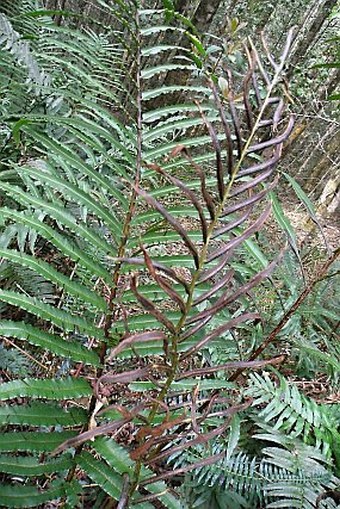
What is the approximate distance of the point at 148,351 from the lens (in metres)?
1.03

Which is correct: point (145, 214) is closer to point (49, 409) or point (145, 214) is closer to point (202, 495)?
point (49, 409)

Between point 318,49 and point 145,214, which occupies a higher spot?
point 318,49

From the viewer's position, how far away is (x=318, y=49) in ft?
34.2

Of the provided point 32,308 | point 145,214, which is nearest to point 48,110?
point 145,214

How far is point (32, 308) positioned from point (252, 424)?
52.0 inches

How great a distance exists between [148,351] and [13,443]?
31 cm

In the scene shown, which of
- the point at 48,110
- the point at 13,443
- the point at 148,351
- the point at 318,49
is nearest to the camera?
the point at 13,443

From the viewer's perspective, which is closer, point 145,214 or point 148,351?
point 148,351

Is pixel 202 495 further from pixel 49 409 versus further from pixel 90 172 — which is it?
pixel 90 172

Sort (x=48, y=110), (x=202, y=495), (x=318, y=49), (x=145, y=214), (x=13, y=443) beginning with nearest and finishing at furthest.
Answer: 1. (x=13, y=443)
2. (x=145, y=214)
3. (x=202, y=495)
4. (x=48, y=110)
5. (x=318, y=49)

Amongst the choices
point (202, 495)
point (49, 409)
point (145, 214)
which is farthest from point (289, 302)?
point (49, 409)

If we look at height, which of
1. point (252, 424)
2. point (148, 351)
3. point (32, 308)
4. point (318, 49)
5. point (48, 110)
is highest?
point (318, 49)

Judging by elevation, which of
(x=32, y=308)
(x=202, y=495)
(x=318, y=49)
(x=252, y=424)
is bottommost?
(x=202, y=495)

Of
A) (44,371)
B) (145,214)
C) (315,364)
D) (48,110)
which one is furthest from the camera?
(315,364)
